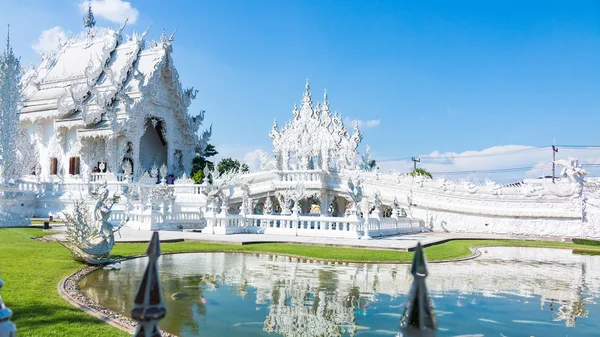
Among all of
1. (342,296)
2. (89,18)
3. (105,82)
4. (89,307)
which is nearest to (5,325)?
(89,307)

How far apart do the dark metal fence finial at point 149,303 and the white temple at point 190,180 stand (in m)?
14.7

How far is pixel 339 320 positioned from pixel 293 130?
24.3m

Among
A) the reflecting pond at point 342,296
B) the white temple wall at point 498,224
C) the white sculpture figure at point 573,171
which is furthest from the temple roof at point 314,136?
the reflecting pond at point 342,296

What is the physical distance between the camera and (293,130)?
98.2 feet

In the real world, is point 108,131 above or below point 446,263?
above

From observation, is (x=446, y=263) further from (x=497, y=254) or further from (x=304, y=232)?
(x=304, y=232)

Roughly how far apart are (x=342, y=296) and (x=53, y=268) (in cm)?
507

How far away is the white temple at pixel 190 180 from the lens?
64.4ft

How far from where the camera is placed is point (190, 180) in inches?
1069

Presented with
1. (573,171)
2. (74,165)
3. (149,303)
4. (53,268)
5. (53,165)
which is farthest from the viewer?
(53,165)

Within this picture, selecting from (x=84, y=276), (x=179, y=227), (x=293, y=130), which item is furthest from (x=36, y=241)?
(x=293, y=130)

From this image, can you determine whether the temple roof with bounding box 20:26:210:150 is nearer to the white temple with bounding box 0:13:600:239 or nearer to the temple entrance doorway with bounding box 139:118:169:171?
the white temple with bounding box 0:13:600:239

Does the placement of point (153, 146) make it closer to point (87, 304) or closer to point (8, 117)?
point (8, 117)

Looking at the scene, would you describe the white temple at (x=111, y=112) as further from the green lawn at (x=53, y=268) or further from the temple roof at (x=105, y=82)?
the green lawn at (x=53, y=268)
